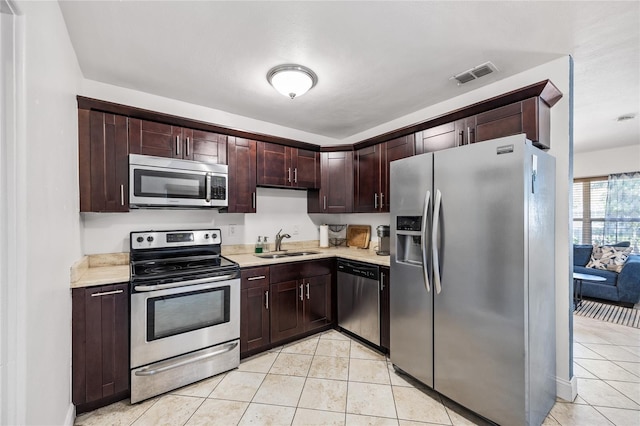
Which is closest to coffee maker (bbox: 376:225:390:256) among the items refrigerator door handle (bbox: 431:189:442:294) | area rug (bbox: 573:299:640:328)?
refrigerator door handle (bbox: 431:189:442:294)

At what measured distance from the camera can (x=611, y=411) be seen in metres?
1.91

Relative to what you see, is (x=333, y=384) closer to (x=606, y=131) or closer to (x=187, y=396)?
(x=187, y=396)

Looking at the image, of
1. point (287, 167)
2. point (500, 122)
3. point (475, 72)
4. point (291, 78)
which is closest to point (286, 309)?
point (287, 167)

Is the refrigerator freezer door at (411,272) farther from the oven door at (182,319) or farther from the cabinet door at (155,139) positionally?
the cabinet door at (155,139)

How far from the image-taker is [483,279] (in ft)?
5.74

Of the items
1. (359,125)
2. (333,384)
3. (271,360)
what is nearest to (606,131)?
(359,125)

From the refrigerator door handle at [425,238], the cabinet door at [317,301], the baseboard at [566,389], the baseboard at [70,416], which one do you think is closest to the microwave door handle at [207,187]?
the cabinet door at [317,301]

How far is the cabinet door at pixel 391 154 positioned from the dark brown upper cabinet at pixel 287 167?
85 cm

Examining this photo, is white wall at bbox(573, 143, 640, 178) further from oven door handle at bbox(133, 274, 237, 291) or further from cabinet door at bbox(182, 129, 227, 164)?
oven door handle at bbox(133, 274, 237, 291)

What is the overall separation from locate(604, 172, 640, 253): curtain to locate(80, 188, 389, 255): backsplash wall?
4727mm

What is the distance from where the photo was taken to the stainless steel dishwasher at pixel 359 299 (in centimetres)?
271

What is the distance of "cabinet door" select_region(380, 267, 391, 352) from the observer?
260 centimetres

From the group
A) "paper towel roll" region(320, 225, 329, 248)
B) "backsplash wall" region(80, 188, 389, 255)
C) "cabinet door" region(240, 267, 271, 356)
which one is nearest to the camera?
"backsplash wall" region(80, 188, 389, 255)

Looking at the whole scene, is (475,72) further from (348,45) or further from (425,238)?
(425,238)
